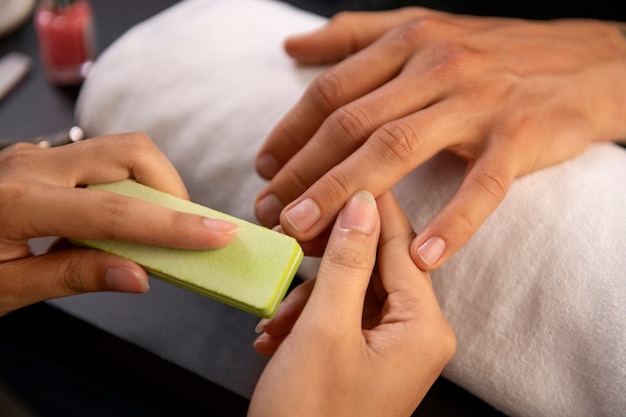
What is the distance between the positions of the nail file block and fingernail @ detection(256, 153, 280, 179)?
13 centimetres

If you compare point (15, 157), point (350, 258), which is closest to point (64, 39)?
point (15, 157)

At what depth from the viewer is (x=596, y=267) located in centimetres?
51

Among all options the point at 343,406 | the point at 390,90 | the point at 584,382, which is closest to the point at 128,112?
the point at 390,90

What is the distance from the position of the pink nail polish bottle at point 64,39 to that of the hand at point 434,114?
364mm

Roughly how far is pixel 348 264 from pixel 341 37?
12.8 inches

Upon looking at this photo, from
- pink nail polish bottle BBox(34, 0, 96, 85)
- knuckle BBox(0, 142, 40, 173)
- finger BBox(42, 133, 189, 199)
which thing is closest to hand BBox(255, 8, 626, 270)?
finger BBox(42, 133, 189, 199)

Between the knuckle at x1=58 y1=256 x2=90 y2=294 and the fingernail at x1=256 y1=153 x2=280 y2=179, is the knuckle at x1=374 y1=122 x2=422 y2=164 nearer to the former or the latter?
the fingernail at x1=256 y1=153 x2=280 y2=179

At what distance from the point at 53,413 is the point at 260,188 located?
2.02ft

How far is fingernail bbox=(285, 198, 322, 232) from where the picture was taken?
523 millimetres

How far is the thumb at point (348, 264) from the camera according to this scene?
443 mm

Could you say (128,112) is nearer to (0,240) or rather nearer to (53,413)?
(0,240)

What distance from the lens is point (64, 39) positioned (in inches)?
33.4

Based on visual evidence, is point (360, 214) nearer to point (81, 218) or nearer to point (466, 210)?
point (466, 210)

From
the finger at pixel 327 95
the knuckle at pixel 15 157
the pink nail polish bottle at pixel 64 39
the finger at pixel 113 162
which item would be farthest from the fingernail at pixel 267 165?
the pink nail polish bottle at pixel 64 39
